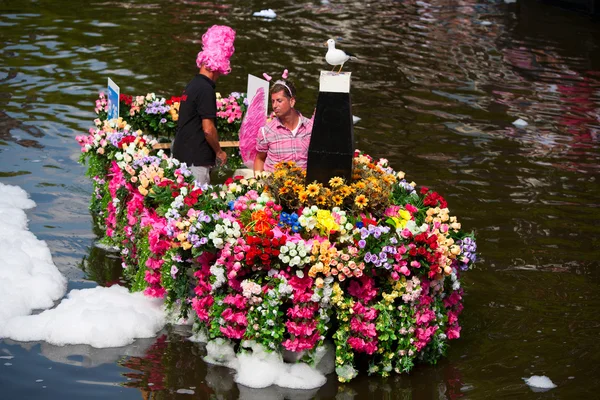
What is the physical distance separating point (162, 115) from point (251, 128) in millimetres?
2324

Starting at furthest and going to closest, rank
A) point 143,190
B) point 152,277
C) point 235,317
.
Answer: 1. point 143,190
2. point 152,277
3. point 235,317

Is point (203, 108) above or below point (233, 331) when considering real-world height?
above

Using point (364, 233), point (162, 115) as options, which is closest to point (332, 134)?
point (364, 233)

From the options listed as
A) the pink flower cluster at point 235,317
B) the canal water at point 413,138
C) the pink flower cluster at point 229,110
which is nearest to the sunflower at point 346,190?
the pink flower cluster at point 235,317

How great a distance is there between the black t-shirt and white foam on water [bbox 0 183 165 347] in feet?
4.86

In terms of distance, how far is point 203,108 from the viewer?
9.16 meters

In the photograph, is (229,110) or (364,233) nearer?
(364,233)

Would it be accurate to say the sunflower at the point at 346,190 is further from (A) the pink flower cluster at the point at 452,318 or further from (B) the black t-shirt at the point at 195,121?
(B) the black t-shirt at the point at 195,121

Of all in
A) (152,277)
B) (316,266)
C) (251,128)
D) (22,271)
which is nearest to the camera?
(316,266)

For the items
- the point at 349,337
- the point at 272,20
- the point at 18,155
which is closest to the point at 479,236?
the point at 349,337

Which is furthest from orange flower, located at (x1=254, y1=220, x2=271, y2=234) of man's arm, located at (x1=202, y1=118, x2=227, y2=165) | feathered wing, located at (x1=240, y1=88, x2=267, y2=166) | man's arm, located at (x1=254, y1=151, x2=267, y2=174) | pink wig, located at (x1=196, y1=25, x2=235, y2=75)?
feathered wing, located at (x1=240, y1=88, x2=267, y2=166)

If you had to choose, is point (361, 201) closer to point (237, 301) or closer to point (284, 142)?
point (237, 301)

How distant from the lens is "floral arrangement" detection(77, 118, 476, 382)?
6.97m

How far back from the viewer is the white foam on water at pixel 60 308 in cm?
775
